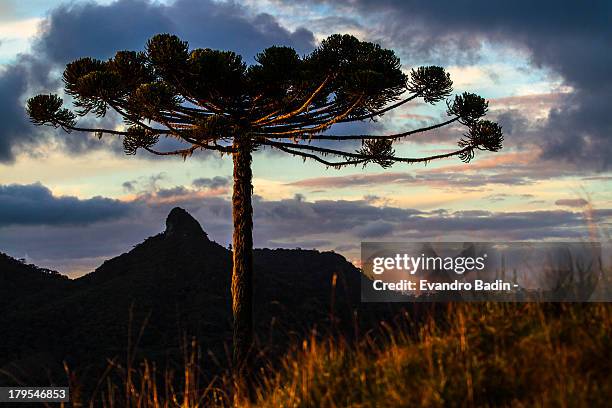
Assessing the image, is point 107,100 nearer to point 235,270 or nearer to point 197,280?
point 235,270

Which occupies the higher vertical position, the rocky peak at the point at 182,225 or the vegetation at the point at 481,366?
the rocky peak at the point at 182,225

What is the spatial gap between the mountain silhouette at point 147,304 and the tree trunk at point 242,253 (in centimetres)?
758

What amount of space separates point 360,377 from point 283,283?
99.5 ft

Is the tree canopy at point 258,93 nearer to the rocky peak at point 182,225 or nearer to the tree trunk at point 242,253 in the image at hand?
the tree trunk at point 242,253

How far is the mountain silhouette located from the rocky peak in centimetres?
6

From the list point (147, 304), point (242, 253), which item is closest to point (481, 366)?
point (242, 253)

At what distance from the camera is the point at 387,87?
16172 millimetres

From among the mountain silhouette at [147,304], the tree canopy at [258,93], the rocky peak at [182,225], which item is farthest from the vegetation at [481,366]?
the rocky peak at [182,225]

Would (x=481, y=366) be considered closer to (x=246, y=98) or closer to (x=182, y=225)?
(x=246, y=98)

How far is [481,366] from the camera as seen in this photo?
22.0 feet

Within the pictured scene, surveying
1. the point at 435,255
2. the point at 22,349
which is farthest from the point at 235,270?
the point at 22,349

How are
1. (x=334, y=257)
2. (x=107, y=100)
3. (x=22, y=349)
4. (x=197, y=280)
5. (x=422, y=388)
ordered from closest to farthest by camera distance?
(x=422, y=388), (x=107, y=100), (x=22, y=349), (x=197, y=280), (x=334, y=257)

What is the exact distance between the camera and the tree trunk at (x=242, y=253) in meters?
16.0

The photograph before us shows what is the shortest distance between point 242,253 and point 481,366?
993 cm
